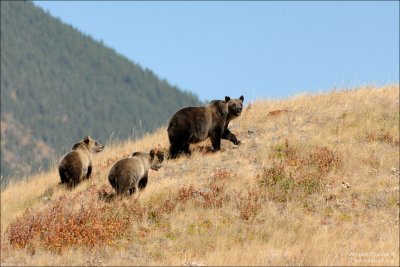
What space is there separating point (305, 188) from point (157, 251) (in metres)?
4.61

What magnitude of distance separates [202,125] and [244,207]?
4440 mm

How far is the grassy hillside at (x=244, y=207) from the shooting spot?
14.2m

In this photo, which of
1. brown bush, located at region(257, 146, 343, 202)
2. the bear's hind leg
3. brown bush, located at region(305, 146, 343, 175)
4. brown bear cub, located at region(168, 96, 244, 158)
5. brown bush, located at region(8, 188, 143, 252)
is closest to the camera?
brown bush, located at region(8, 188, 143, 252)

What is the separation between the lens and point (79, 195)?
1747 cm

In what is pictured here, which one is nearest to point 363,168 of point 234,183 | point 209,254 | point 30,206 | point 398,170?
point 398,170

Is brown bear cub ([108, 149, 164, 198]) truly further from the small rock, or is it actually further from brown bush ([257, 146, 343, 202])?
the small rock

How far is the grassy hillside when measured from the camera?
46.5ft

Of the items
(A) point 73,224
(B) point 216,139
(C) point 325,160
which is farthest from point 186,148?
(A) point 73,224

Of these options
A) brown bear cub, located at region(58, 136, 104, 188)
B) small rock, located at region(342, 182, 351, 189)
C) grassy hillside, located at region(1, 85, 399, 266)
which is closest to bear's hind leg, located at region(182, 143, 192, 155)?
grassy hillside, located at region(1, 85, 399, 266)

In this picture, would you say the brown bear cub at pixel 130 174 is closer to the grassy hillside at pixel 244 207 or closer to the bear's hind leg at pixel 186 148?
the grassy hillside at pixel 244 207

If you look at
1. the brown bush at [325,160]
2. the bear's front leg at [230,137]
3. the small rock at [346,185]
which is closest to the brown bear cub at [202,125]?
the bear's front leg at [230,137]

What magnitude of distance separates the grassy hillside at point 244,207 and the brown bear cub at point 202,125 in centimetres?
44

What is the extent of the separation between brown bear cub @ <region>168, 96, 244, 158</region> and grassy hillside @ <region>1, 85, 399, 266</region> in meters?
0.44

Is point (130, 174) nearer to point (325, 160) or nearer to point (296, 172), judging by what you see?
point (296, 172)
